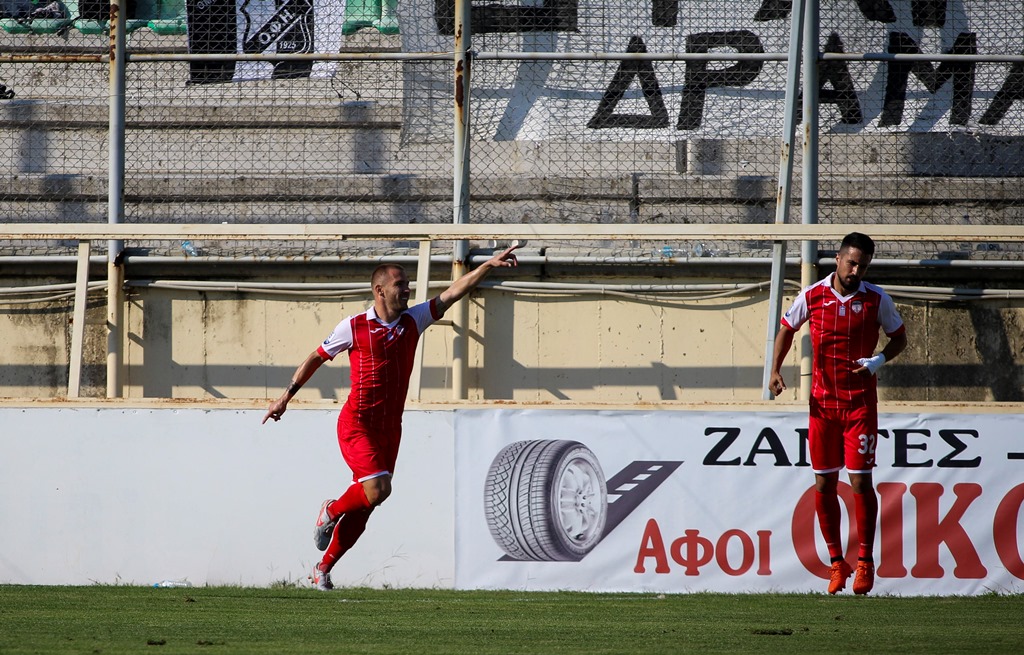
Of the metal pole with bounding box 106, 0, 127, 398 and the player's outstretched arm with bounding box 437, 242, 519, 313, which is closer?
the player's outstretched arm with bounding box 437, 242, 519, 313

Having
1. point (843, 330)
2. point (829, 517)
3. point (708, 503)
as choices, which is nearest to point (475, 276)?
point (843, 330)

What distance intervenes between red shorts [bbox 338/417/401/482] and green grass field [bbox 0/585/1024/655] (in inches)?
27.8

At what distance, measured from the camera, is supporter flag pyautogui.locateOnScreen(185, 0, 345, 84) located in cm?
902

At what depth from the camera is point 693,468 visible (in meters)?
7.20

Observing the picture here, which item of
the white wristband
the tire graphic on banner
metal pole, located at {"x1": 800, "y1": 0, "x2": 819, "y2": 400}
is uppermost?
metal pole, located at {"x1": 800, "y1": 0, "x2": 819, "y2": 400}

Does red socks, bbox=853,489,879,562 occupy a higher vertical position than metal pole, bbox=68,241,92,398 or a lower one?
lower

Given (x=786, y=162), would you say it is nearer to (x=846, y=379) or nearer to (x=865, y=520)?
(x=846, y=379)

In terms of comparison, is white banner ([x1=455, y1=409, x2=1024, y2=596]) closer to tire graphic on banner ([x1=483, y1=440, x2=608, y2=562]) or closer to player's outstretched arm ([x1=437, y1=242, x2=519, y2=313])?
tire graphic on banner ([x1=483, y1=440, x2=608, y2=562])

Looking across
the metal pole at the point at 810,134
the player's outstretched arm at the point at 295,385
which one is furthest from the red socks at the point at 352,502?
the metal pole at the point at 810,134

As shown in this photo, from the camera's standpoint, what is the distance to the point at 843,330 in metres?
6.26

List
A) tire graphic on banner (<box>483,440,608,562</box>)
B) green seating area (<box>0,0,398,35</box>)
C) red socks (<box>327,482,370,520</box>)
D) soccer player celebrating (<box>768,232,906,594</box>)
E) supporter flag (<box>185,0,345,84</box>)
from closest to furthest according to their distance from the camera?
red socks (<box>327,482,370,520</box>), soccer player celebrating (<box>768,232,906,594</box>), tire graphic on banner (<box>483,440,608,562</box>), supporter flag (<box>185,0,345,84</box>), green seating area (<box>0,0,398,35</box>)

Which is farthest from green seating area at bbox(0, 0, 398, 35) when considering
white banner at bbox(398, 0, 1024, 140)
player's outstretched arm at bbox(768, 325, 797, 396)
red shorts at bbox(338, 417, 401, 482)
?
player's outstretched arm at bbox(768, 325, 797, 396)

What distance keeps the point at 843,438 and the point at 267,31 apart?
558cm

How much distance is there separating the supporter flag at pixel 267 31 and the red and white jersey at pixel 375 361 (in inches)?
144
